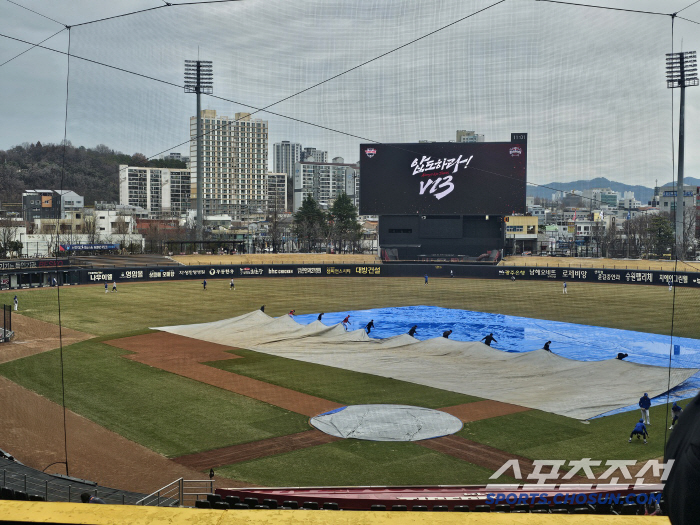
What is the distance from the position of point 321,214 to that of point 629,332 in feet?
255

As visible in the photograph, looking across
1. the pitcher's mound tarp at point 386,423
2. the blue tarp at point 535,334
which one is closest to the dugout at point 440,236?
the blue tarp at point 535,334

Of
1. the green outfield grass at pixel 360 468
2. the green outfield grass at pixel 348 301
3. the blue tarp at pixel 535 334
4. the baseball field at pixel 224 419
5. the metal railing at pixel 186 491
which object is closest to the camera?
the metal railing at pixel 186 491

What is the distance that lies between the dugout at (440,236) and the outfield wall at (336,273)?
764 centimetres

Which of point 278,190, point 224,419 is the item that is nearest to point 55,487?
point 224,419

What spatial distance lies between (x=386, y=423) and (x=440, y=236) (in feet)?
198

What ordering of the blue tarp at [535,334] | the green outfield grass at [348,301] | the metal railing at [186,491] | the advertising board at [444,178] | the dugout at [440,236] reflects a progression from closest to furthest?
the metal railing at [186,491] → the blue tarp at [535,334] → the green outfield grass at [348,301] → the advertising board at [444,178] → the dugout at [440,236]

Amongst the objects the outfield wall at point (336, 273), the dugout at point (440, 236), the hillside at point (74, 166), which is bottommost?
the outfield wall at point (336, 273)

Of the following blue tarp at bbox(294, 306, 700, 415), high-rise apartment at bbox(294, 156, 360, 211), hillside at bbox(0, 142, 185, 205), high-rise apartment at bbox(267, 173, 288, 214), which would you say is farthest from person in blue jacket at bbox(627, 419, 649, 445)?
high-rise apartment at bbox(267, 173, 288, 214)

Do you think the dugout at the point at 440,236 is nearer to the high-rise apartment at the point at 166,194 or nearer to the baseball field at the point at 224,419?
the baseball field at the point at 224,419

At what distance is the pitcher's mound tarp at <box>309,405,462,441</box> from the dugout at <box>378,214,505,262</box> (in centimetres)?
5719

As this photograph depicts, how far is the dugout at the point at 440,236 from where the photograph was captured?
7738 centimetres

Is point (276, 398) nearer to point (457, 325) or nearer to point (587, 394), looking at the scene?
point (587, 394)

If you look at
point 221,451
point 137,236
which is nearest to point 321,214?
point 137,236

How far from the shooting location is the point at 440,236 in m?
78.2
